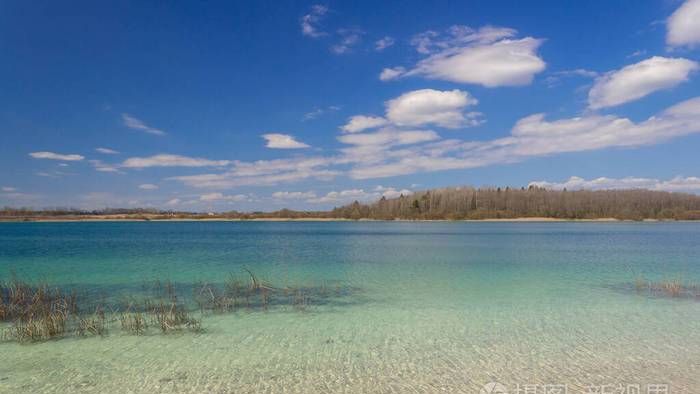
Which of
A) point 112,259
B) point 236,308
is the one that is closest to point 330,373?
point 236,308

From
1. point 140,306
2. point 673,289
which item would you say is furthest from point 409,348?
point 673,289

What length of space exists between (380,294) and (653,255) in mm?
22229

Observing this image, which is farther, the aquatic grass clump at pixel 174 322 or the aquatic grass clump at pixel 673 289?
the aquatic grass clump at pixel 673 289

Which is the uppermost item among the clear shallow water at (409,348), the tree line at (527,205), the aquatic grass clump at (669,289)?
the tree line at (527,205)

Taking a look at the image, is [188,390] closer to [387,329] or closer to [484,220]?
[387,329]

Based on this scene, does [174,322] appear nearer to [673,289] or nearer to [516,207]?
[673,289]

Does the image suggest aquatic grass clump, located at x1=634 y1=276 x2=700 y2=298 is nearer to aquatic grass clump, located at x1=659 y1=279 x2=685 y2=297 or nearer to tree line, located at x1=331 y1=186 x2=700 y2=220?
aquatic grass clump, located at x1=659 y1=279 x2=685 y2=297

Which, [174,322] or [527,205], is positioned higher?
[527,205]

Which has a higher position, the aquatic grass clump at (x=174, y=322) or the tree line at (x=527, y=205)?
the tree line at (x=527, y=205)

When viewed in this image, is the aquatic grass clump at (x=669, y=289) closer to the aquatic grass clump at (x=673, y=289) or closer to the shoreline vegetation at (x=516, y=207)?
the aquatic grass clump at (x=673, y=289)

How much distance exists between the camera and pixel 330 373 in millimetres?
6781

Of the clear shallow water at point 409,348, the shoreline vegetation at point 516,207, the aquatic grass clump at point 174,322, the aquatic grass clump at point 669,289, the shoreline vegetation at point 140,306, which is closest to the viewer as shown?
the clear shallow water at point 409,348

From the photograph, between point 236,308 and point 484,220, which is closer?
point 236,308

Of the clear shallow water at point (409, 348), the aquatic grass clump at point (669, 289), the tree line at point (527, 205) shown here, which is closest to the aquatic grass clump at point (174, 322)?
the clear shallow water at point (409, 348)
